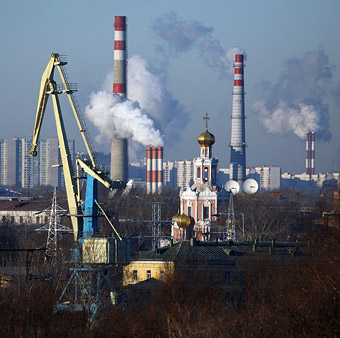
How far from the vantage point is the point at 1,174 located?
163 metres

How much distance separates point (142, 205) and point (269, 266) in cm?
4270

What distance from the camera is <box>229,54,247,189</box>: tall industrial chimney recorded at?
8931 centimetres

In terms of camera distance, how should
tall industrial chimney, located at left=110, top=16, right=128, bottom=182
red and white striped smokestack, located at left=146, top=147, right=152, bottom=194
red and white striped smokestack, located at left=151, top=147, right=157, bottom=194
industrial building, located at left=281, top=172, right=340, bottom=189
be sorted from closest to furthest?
tall industrial chimney, located at left=110, top=16, right=128, bottom=182 → red and white striped smokestack, located at left=151, top=147, right=157, bottom=194 → red and white striped smokestack, located at left=146, top=147, right=152, bottom=194 → industrial building, located at left=281, top=172, right=340, bottom=189

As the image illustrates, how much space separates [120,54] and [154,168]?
9.80 m

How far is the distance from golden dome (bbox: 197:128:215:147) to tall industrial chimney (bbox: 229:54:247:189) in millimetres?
31487

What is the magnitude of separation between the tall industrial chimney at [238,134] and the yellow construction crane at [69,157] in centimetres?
5380

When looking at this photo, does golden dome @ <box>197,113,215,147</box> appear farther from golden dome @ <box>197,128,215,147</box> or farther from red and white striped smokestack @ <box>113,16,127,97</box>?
red and white striped smokestack @ <box>113,16,127,97</box>

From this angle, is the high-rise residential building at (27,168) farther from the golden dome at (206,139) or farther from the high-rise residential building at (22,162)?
the golden dome at (206,139)

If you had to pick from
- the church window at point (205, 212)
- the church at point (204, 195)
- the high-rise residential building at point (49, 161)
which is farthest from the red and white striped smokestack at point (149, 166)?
the high-rise residential building at point (49, 161)

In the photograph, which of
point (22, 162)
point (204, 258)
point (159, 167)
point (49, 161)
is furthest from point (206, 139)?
point (22, 162)

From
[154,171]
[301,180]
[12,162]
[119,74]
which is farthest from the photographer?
[12,162]

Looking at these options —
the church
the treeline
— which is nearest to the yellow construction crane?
the treeline

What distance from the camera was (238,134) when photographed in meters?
91.2

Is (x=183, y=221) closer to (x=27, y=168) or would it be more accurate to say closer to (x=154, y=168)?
(x=154, y=168)
